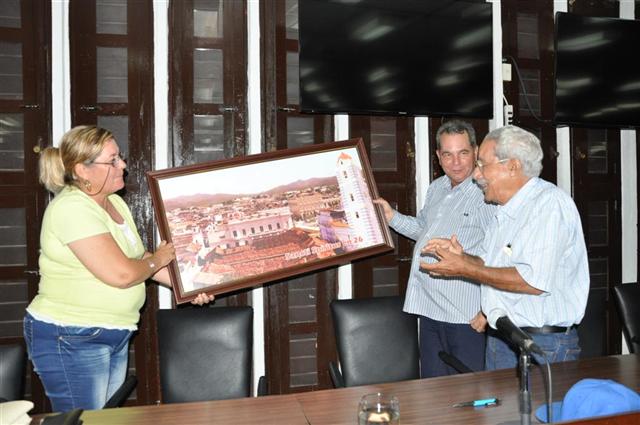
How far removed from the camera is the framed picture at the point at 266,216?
2.79m

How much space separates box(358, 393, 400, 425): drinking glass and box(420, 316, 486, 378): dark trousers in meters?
1.49

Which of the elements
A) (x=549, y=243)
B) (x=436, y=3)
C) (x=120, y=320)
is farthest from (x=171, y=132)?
(x=549, y=243)

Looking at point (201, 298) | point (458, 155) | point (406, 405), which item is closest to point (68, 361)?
point (201, 298)

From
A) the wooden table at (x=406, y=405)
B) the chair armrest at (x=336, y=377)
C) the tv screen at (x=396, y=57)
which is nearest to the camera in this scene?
the wooden table at (x=406, y=405)

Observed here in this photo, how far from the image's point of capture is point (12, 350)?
2.42m

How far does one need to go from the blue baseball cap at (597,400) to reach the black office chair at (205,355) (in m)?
1.66

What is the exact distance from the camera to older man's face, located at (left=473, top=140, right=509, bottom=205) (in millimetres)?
2295

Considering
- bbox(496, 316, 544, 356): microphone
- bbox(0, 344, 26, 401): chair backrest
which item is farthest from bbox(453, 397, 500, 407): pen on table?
bbox(0, 344, 26, 401): chair backrest

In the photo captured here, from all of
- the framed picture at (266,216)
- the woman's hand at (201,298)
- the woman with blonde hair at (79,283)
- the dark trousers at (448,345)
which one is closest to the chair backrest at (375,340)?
the dark trousers at (448,345)

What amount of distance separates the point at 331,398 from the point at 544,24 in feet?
10.9

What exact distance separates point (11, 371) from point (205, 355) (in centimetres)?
86

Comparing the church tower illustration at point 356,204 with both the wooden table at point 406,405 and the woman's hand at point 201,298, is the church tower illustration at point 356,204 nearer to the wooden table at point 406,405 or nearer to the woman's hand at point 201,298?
the woman's hand at point 201,298

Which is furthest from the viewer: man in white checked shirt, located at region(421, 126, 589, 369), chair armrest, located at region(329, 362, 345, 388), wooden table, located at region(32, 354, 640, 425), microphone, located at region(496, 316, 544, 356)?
chair armrest, located at region(329, 362, 345, 388)

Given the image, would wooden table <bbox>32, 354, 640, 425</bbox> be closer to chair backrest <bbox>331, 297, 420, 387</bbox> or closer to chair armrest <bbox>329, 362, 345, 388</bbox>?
chair armrest <bbox>329, 362, 345, 388</bbox>
